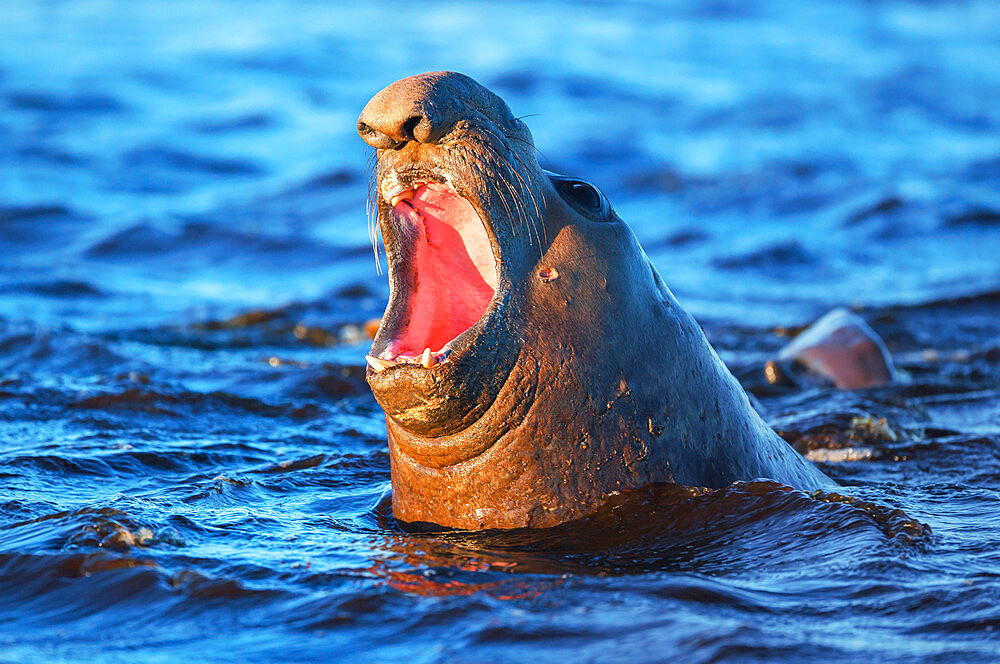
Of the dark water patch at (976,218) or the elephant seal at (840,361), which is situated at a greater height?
the dark water patch at (976,218)

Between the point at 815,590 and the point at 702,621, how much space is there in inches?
19.6

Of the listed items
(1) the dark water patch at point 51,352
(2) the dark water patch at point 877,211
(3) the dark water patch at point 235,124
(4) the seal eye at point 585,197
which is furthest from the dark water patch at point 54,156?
(4) the seal eye at point 585,197

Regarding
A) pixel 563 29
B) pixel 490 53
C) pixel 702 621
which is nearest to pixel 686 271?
pixel 702 621

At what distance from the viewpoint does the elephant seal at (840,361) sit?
25.7 ft

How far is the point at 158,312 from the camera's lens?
10.1 meters

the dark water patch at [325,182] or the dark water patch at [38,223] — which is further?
the dark water patch at [325,182]

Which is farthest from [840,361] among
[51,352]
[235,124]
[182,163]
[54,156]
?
[235,124]

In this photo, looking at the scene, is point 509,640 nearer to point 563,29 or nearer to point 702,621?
point 702,621

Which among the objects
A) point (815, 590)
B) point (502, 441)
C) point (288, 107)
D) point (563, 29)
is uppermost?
point (563, 29)

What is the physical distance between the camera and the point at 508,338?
3.81m

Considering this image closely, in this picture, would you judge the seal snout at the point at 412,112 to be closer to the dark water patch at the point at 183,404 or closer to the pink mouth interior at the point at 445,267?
the pink mouth interior at the point at 445,267

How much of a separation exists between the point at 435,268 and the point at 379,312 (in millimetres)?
6164

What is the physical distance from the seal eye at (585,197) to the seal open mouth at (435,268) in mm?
303

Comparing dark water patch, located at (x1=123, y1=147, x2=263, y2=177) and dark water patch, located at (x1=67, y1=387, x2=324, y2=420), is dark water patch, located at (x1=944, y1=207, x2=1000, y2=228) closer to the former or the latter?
dark water patch, located at (x1=123, y1=147, x2=263, y2=177)
